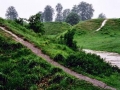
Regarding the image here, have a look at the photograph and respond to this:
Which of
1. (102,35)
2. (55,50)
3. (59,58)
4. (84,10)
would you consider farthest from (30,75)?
(84,10)

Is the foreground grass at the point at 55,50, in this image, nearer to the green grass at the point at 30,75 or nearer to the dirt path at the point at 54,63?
the dirt path at the point at 54,63

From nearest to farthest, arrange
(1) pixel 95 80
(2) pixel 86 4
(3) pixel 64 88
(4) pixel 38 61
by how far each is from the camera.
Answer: (3) pixel 64 88 < (1) pixel 95 80 < (4) pixel 38 61 < (2) pixel 86 4

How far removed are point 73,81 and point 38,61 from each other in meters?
3.33

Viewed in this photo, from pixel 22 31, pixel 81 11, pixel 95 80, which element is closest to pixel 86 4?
pixel 81 11

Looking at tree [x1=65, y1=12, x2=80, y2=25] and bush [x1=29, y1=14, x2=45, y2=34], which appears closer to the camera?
bush [x1=29, y1=14, x2=45, y2=34]

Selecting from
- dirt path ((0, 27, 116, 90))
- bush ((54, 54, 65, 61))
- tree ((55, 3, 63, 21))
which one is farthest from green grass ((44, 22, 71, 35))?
tree ((55, 3, 63, 21))

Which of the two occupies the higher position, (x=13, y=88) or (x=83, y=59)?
(x=83, y=59)

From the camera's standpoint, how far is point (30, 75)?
17109 mm

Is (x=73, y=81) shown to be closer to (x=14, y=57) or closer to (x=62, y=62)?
(x=62, y=62)

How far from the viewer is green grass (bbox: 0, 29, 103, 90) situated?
Result: 16264 mm

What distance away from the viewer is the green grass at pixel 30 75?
1626cm

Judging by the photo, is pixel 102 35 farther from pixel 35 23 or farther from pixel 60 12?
pixel 60 12

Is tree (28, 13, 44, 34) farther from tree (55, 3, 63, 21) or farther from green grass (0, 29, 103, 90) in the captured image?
tree (55, 3, 63, 21)

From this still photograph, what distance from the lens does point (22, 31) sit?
26422 millimetres
